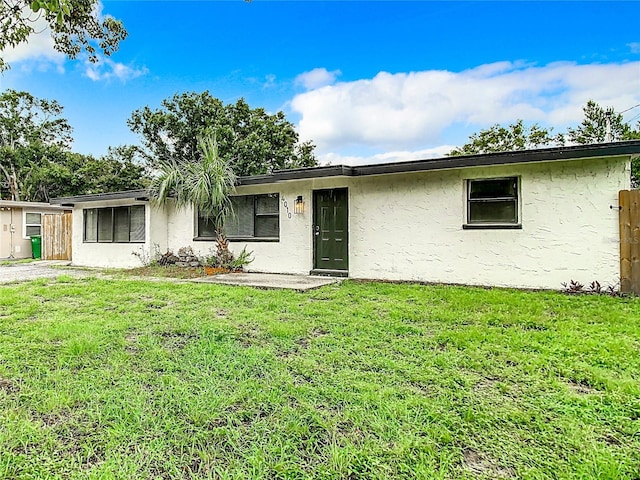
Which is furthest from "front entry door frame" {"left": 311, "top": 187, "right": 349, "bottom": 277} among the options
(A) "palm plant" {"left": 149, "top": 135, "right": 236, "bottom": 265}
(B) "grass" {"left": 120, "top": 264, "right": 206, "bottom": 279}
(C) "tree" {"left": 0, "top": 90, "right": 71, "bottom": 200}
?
(C) "tree" {"left": 0, "top": 90, "right": 71, "bottom": 200}

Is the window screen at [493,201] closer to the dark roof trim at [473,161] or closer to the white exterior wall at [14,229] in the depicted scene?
the dark roof trim at [473,161]

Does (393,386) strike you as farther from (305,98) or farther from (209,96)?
(209,96)

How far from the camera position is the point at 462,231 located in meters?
7.49

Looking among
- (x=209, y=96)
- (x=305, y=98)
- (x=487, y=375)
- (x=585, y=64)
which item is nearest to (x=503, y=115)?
(x=585, y=64)

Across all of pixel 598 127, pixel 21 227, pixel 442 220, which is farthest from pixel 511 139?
pixel 21 227

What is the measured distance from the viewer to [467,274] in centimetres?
748

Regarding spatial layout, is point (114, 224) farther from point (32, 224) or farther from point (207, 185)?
point (32, 224)

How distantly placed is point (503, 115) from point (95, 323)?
22.1 meters

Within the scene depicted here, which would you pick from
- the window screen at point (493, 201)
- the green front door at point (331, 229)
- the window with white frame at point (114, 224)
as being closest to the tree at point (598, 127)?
the window screen at point (493, 201)

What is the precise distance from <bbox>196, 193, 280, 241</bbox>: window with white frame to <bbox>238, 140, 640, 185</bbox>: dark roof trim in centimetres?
65

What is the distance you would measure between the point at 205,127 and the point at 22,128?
13.5 m

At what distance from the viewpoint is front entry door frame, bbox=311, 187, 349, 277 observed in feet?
29.1

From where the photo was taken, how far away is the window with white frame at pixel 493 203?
280 inches

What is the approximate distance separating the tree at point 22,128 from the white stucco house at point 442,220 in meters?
20.3
